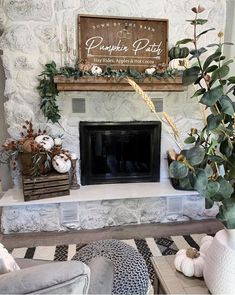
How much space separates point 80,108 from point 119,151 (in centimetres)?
59

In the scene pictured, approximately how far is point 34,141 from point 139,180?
3.73 feet

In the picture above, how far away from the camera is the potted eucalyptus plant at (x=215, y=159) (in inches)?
32.9

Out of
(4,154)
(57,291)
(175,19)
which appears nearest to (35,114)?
(4,154)

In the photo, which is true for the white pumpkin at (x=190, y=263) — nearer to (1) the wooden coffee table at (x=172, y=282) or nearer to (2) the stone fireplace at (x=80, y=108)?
(1) the wooden coffee table at (x=172, y=282)

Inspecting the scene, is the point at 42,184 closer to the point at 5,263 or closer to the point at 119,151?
the point at 119,151

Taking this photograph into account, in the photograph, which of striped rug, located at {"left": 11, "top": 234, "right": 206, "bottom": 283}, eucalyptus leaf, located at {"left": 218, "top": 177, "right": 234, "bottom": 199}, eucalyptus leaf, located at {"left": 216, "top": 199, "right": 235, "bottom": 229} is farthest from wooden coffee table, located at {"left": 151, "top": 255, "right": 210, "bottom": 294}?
striped rug, located at {"left": 11, "top": 234, "right": 206, "bottom": 283}

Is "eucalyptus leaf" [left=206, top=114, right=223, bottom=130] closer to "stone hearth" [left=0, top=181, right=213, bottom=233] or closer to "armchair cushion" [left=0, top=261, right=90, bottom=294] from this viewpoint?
"armchair cushion" [left=0, top=261, right=90, bottom=294]

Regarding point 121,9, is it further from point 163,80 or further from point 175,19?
point 163,80

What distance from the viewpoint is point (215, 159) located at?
0.91 meters

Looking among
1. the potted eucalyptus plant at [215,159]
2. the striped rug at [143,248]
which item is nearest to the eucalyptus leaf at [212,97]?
the potted eucalyptus plant at [215,159]

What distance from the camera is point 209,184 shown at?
33.6 inches

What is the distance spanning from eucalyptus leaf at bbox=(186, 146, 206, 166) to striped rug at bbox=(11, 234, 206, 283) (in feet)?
5.17

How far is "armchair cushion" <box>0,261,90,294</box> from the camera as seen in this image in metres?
0.77

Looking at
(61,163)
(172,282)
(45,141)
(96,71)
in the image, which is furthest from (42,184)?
(172,282)
